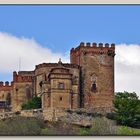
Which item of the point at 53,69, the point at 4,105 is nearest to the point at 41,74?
the point at 53,69

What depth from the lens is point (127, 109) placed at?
117 ft

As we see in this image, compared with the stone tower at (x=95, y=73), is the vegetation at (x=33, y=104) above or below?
below

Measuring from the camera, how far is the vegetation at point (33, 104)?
3878 cm

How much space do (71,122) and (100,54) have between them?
680cm

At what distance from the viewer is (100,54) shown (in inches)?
1598

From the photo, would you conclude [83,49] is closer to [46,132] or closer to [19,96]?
[19,96]

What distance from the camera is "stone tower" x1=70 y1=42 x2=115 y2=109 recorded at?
1563 inches

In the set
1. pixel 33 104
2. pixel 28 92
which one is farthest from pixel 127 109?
pixel 28 92

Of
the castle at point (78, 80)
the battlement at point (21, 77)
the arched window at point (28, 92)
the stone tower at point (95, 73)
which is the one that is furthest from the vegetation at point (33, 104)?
the battlement at point (21, 77)

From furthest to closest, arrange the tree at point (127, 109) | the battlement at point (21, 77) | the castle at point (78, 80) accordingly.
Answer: the battlement at point (21, 77)
the castle at point (78, 80)
the tree at point (127, 109)

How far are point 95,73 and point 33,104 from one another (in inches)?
124

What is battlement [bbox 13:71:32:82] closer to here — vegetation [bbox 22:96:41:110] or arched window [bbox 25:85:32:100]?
arched window [bbox 25:85:32:100]

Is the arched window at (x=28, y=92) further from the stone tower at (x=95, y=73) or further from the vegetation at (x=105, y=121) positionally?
the stone tower at (x=95, y=73)

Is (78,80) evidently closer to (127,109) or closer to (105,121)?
(127,109)
